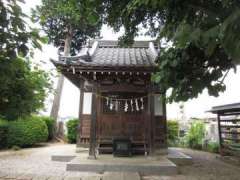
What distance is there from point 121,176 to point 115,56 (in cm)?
518

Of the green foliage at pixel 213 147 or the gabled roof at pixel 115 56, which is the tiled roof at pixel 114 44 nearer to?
the gabled roof at pixel 115 56

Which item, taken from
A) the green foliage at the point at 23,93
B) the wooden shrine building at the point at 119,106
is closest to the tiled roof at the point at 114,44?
the wooden shrine building at the point at 119,106

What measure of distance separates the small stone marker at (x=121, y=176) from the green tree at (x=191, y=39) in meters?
2.26

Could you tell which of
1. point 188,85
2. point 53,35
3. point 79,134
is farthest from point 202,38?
point 53,35

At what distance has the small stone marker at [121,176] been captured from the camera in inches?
193

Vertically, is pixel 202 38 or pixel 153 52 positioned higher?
pixel 153 52

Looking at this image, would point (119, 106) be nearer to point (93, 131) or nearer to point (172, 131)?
point (93, 131)

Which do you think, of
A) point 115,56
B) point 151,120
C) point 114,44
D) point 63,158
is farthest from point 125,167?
point 114,44

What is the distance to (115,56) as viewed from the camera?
8.95 meters

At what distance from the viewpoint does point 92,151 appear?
6520 millimetres

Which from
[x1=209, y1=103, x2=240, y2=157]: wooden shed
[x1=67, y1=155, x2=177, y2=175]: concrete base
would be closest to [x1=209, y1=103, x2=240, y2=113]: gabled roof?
[x1=209, y1=103, x2=240, y2=157]: wooden shed

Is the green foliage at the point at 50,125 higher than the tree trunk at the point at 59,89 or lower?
lower

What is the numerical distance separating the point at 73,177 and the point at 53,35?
13971mm

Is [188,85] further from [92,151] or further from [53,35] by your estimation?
[53,35]
